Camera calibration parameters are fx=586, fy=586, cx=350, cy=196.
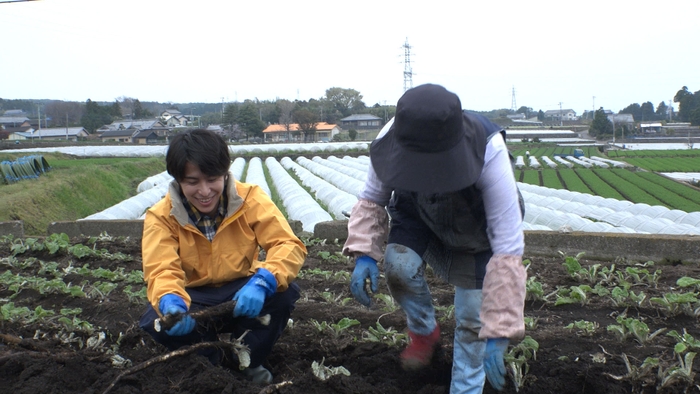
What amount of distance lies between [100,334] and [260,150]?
32452 millimetres

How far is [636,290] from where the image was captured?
362 cm

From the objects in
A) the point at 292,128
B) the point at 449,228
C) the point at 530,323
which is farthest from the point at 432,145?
the point at 292,128

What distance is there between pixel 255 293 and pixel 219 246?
354 millimetres

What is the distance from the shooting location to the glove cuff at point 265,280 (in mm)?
2384

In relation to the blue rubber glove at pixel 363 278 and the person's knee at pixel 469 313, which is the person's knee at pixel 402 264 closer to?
the blue rubber glove at pixel 363 278

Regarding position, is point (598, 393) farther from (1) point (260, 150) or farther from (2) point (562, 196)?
(1) point (260, 150)

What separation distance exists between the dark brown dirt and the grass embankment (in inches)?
332

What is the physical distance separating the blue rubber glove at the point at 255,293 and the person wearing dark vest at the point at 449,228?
358 mm

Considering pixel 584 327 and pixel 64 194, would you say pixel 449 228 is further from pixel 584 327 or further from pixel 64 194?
pixel 64 194

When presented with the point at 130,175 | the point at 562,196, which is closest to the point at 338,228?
the point at 562,196

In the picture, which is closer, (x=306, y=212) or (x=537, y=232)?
(x=537, y=232)

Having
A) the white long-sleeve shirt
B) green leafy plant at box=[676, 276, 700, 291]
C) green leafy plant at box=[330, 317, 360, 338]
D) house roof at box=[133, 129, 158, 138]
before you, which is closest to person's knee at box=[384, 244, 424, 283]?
the white long-sleeve shirt

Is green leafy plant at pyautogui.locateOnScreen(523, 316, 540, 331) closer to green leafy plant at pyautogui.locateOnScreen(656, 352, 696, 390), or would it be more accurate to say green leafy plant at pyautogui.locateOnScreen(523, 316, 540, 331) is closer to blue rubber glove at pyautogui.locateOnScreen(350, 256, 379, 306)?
green leafy plant at pyautogui.locateOnScreen(656, 352, 696, 390)

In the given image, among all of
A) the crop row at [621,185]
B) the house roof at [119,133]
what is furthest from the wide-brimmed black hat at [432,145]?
the house roof at [119,133]
